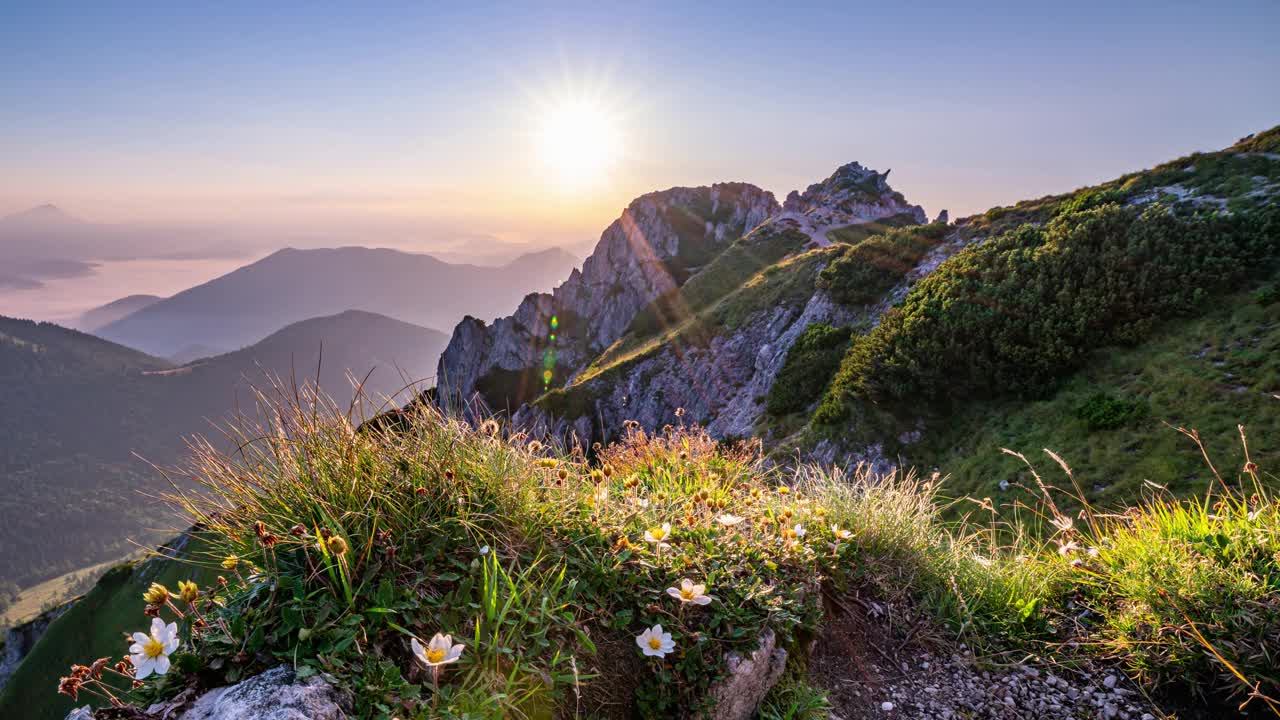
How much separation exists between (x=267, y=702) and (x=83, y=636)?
188 ft

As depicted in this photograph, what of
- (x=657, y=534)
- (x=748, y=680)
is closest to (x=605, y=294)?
(x=657, y=534)

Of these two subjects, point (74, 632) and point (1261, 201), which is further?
point (74, 632)

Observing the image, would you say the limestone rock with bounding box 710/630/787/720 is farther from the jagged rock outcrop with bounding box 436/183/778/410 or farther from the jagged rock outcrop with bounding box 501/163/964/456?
the jagged rock outcrop with bounding box 436/183/778/410

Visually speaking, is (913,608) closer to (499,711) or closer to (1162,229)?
(499,711)

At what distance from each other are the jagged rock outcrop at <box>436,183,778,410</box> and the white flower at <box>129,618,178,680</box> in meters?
69.7

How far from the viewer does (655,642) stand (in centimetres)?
313

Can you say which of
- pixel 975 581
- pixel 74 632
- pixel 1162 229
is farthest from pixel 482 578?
pixel 74 632

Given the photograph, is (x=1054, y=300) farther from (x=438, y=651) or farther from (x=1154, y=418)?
(x=438, y=651)

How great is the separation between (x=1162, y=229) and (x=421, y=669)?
72.4 ft

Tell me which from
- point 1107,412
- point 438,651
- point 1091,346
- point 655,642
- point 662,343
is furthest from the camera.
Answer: point 662,343

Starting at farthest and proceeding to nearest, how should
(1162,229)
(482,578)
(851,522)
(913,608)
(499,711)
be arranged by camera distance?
(1162,229), (851,522), (913,608), (482,578), (499,711)

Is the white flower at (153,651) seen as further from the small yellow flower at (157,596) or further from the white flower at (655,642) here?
the white flower at (655,642)

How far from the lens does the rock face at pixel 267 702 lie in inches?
89.9

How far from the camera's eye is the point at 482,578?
3.27m
